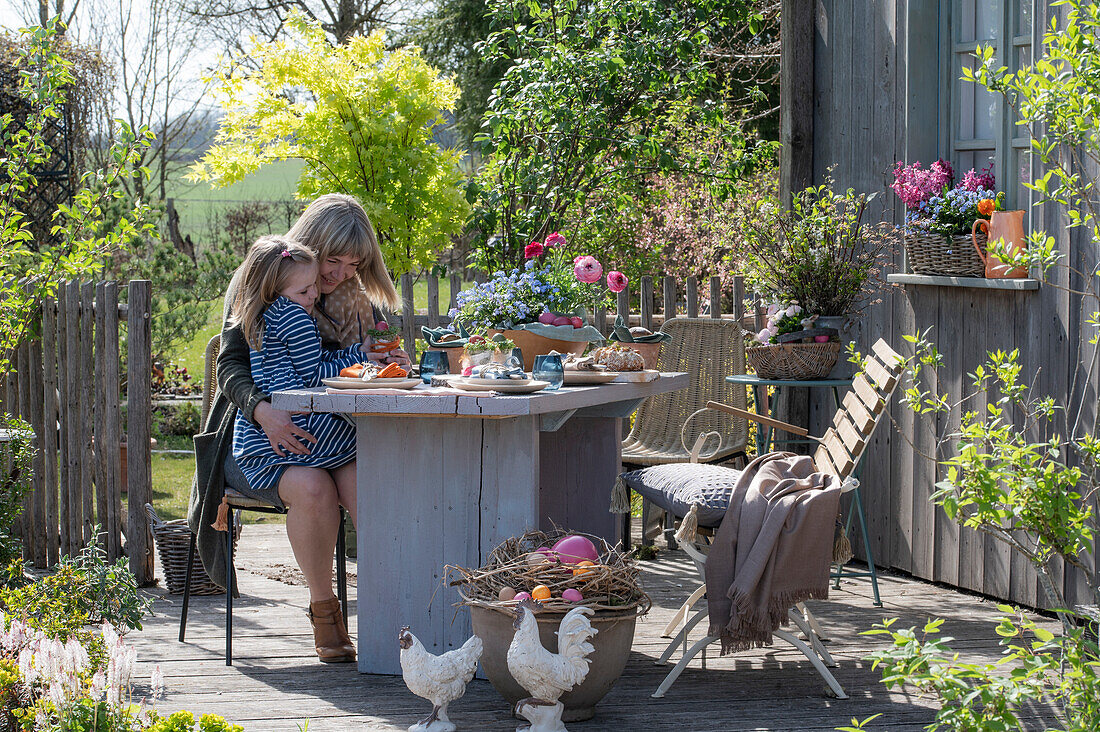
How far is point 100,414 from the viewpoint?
4.49m

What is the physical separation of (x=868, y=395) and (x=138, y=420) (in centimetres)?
276

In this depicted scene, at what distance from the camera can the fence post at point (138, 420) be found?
14.5 feet

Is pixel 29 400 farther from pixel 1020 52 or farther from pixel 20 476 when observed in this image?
pixel 1020 52

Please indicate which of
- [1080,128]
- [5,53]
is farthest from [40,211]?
[1080,128]

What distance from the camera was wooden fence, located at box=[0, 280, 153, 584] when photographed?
445 centimetres

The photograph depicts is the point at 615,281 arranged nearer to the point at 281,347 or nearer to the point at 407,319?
the point at 281,347

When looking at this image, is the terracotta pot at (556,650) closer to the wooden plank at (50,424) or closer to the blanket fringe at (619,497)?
the blanket fringe at (619,497)

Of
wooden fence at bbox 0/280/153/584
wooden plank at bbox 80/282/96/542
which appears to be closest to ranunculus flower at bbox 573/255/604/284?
wooden fence at bbox 0/280/153/584

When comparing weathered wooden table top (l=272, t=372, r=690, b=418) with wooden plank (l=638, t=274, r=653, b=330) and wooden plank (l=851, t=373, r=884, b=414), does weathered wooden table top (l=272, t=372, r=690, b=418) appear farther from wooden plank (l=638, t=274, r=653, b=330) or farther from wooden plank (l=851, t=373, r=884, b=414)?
wooden plank (l=638, t=274, r=653, b=330)

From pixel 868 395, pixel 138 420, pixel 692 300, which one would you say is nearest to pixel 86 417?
pixel 138 420

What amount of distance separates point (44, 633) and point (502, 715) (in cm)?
119

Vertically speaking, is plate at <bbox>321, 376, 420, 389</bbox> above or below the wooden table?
above

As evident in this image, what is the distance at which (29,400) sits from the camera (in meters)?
4.70

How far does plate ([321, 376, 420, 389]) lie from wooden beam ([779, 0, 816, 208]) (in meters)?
2.56
